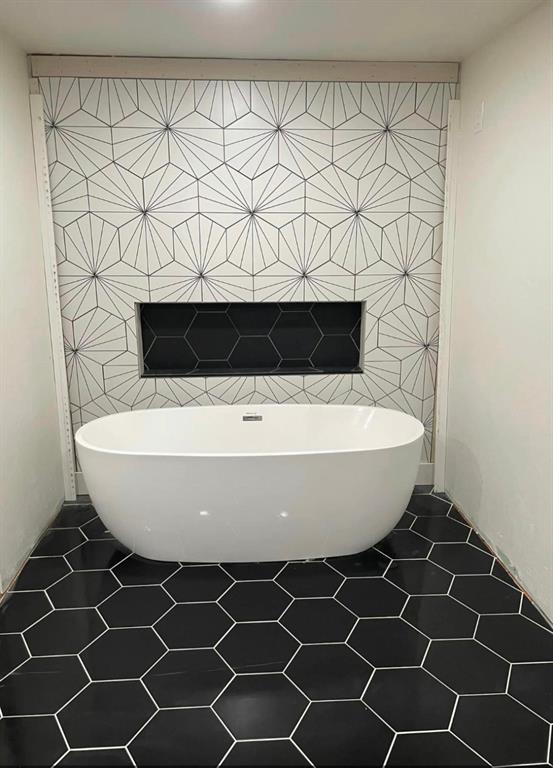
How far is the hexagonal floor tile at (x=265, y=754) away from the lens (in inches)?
70.2

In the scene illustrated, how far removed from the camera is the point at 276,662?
2209 mm

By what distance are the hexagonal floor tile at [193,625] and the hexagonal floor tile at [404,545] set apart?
92 centimetres

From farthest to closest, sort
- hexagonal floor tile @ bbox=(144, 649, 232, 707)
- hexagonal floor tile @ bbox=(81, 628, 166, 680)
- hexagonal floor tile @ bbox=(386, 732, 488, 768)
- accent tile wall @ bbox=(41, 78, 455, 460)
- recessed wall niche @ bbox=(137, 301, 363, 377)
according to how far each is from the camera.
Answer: recessed wall niche @ bbox=(137, 301, 363, 377) → accent tile wall @ bbox=(41, 78, 455, 460) → hexagonal floor tile @ bbox=(81, 628, 166, 680) → hexagonal floor tile @ bbox=(144, 649, 232, 707) → hexagonal floor tile @ bbox=(386, 732, 488, 768)

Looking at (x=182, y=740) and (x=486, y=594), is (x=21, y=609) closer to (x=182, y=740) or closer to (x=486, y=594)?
(x=182, y=740)

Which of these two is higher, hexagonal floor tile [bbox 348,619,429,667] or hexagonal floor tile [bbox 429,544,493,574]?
hexagonal floor tile [bbox 429,544,493,574]

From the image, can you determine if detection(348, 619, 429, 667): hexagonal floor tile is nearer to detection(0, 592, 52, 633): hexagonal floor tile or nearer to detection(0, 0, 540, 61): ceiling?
detection(0, 592, 52, 633): hexagonal floor tile

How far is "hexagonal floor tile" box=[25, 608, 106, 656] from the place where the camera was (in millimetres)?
2283

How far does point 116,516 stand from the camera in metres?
2.78

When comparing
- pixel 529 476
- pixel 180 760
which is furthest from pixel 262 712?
pixel 529 476

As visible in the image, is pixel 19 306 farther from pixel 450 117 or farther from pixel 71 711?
pixel 450 117

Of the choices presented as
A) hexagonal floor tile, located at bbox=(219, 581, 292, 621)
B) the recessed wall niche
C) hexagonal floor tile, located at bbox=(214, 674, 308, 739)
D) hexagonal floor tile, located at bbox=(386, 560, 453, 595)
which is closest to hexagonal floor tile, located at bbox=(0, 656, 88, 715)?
hexagonal floor tile, located at bbox=(214, 674, 308, 739)

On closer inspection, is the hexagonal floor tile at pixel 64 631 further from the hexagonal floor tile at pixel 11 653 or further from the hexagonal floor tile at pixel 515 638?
the hexagonal floor tile at pixel 515 638

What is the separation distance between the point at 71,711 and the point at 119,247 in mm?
2313

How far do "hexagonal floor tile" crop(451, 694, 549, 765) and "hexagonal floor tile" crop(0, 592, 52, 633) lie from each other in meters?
1.65
